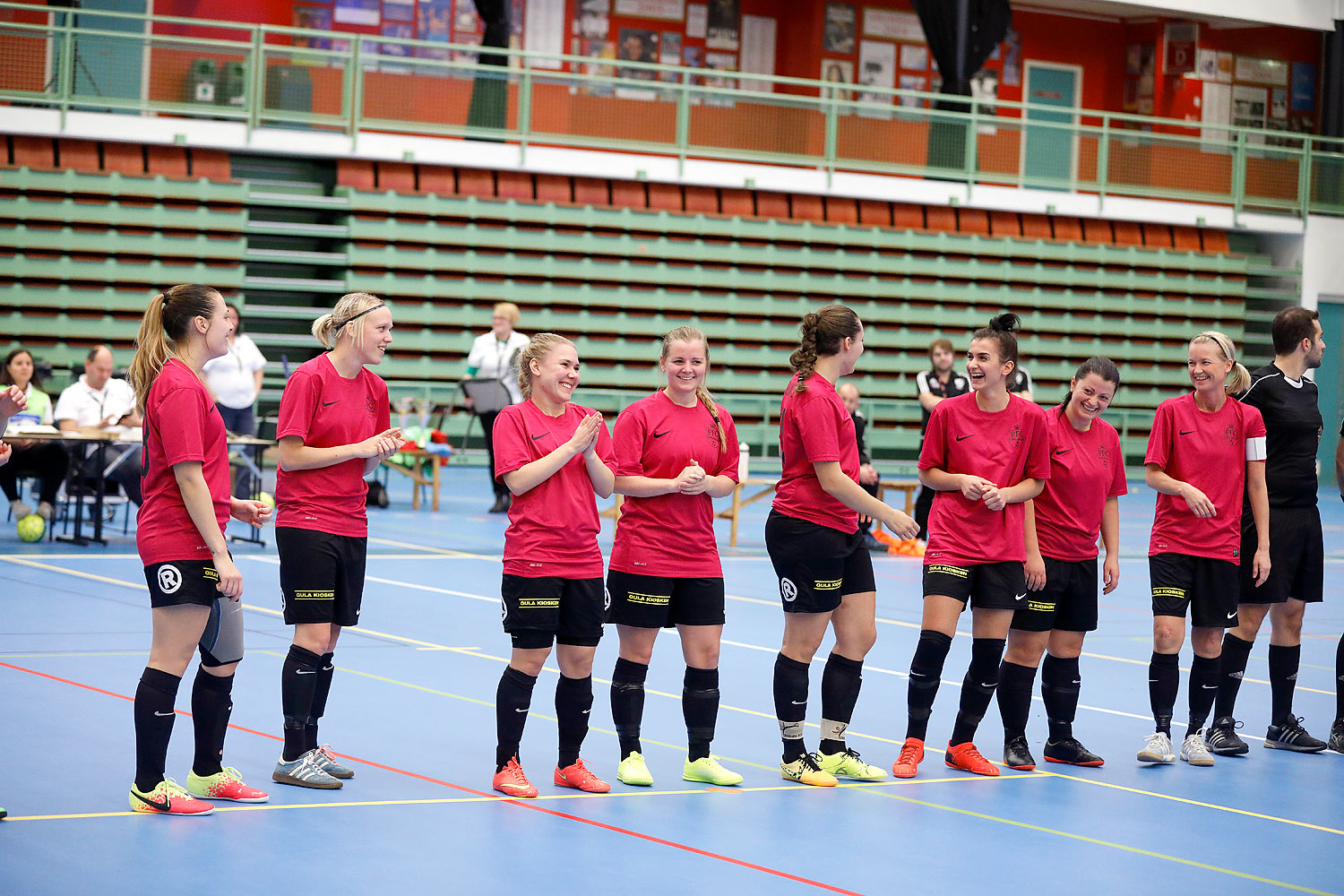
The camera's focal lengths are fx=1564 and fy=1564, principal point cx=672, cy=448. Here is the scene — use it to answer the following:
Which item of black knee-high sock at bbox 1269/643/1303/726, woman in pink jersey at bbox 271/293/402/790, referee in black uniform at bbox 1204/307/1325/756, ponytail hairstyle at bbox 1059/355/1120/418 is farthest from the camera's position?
black knee-high sock at bbox 1269/643/1303/726

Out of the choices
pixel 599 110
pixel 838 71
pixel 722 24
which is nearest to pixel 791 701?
pixel 599 110

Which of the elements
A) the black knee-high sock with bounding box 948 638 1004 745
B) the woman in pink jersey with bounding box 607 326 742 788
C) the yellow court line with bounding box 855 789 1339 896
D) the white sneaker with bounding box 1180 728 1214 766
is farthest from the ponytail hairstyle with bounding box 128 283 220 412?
the white sneaker with bounding box 1180 728 1214 766

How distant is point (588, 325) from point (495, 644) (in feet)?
40.7

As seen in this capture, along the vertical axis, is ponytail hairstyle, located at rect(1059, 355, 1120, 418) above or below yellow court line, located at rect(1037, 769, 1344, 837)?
above

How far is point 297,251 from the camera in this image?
19125 mm

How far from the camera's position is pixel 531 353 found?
17.9 feet

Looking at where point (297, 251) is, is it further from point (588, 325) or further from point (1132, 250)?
point (1132, 250)

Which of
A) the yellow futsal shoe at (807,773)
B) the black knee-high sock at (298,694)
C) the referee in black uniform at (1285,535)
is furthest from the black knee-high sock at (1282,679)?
the black knee-high sock at (298,694)

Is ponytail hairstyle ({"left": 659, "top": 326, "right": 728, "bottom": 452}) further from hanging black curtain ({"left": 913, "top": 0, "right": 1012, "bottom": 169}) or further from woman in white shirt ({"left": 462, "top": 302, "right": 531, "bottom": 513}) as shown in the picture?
hanging black curtain ({"left": 913, "top": 0, "right": 1012, "bottom": 169})

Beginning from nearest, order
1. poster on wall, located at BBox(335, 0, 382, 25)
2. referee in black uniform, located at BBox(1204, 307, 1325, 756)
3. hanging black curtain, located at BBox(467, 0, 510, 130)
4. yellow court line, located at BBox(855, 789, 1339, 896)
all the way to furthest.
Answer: yellow court line, located at BBox(855, 789, 1339, 896) → referee in black uniform, located at BBox(1204, 307, 1325, 756) → hanging black curtain, located at BBox(467, 0, 510, 130) → poster on wall, located at BBox(335, 0, 382, 25)

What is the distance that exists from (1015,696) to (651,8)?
19.2 metres

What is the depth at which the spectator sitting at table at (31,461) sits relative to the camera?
39.4 ft

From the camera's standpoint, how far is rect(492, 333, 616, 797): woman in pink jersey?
5.30 m

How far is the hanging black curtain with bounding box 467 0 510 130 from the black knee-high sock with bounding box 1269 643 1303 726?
13752 mm
